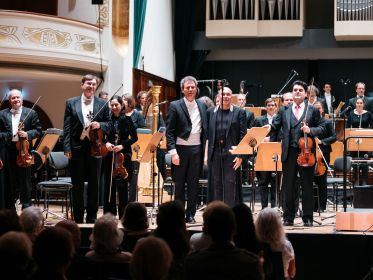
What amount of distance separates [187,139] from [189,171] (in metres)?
0.32

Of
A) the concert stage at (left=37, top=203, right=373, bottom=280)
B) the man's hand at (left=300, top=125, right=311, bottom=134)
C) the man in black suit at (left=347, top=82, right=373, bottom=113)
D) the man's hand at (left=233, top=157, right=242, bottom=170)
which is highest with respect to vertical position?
the man in black suit at (left=347, top=82, right=373, bottom=113)

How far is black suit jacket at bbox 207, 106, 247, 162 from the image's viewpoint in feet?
24.5

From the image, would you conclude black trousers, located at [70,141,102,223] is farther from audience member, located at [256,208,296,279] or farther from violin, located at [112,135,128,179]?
audience member, located at [256,208,296,279]

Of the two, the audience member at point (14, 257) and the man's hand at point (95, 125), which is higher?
the man's hand at point (95, 125)

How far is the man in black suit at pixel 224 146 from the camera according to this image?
24.5 ft

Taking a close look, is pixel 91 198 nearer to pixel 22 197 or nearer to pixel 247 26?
pixel 22 197

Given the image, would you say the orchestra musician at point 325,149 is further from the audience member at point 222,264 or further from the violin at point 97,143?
the audience member at point 222,264

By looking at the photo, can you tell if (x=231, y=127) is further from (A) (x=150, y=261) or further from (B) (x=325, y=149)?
(A) (x=150, y=261)

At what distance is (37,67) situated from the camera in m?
12.3

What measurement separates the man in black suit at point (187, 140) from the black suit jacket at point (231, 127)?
0.09m

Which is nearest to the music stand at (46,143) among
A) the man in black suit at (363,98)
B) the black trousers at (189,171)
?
the black trousers at (189,171)

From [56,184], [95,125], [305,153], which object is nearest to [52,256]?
[95,125]

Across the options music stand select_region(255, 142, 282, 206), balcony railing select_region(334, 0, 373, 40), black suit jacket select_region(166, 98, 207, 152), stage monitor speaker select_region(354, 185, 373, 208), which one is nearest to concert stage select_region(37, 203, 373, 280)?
stage monitor speaker select_region(354, 185, 373, 208)

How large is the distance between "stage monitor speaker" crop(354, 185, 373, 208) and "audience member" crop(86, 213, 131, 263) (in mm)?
3788
